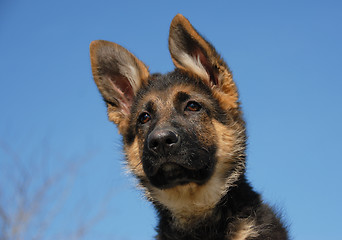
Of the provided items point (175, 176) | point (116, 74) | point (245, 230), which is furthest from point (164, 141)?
point (116, 74)

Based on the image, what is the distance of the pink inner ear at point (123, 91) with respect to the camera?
6.02m

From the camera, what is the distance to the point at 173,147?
4.39 meters

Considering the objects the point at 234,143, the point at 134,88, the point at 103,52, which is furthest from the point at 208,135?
the point at 103,52

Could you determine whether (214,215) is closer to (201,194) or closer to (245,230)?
(201,194)

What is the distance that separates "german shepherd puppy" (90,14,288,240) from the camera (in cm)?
445

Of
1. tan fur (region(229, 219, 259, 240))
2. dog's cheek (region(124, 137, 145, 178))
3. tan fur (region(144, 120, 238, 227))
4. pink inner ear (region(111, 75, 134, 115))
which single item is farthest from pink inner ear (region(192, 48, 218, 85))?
tan fur (region(229, 219, 259, 240))

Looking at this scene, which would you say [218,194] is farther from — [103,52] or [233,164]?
[103,52]

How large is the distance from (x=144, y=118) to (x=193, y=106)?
66 centimetres

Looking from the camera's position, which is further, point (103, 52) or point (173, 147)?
point (103, 52)

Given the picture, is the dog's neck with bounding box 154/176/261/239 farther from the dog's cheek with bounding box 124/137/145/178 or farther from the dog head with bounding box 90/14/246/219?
the dog's cheek with bounding box 124/137/145/178

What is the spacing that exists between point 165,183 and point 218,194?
601 mm

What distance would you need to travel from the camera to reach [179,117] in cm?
496

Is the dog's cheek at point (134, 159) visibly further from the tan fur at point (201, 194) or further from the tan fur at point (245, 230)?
the tan fur at point (245, 230)

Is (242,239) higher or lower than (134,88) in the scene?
lower
